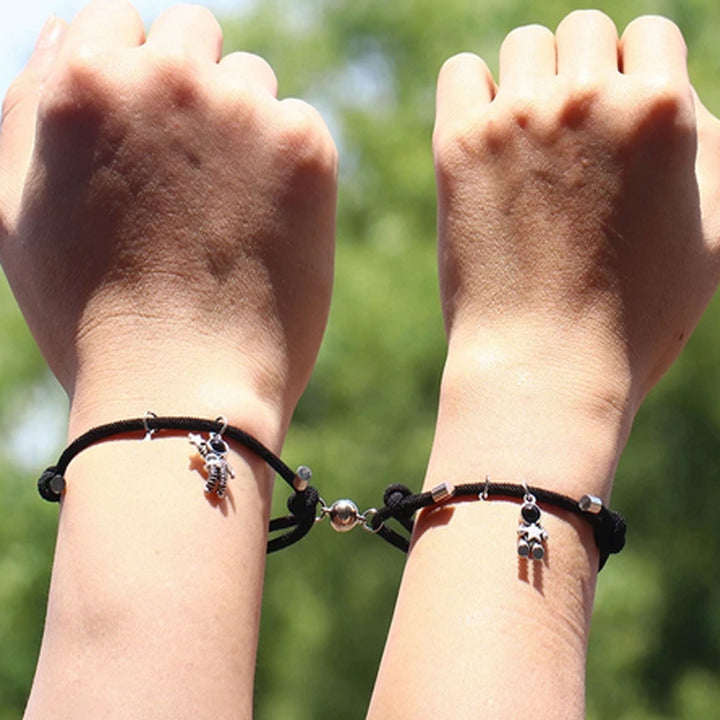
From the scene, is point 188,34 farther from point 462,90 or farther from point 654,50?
point 654,50

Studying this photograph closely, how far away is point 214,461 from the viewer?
881mm

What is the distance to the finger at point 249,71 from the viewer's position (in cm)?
96

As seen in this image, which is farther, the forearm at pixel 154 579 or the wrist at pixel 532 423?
the wrist at pixel 532 423

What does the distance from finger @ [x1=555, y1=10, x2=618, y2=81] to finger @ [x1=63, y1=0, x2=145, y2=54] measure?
1.20ft

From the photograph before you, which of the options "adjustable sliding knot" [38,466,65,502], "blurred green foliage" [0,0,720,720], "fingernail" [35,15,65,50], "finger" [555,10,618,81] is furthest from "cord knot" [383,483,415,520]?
"blurred green foliage" [0,0,720,720]

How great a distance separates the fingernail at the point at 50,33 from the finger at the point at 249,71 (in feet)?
0.58

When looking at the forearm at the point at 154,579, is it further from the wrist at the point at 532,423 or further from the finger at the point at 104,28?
the finger at the point at 104,28

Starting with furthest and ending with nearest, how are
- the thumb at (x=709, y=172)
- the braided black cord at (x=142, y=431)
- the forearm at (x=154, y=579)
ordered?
the thumb at (x=709, y=172) < the braided black cord at (x=142, y=431) < the forearm at (x=154, y=579)

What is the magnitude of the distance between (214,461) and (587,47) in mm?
475

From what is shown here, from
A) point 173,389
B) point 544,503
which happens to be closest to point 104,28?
point 173,389

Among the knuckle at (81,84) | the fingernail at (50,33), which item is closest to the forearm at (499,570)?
the knuckle at (81,84)

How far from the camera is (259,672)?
6188 mm

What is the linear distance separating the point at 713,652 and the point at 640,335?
5.30 m

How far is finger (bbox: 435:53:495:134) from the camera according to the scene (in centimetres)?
101
